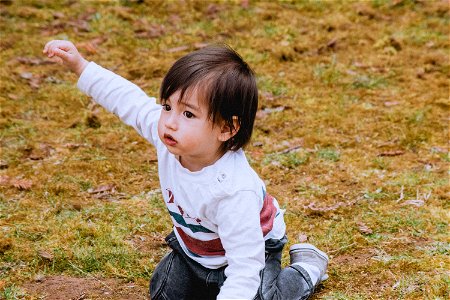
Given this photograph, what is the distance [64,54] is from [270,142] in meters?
2.48

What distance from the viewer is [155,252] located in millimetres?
3705

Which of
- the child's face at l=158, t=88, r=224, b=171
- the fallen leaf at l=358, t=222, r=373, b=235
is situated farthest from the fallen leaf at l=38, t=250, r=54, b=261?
the fallen leaf at l=358, t=222, r=373, b=235

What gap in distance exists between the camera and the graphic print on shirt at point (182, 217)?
288 cm

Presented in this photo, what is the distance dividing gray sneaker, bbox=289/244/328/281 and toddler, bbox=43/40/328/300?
0.01 meters

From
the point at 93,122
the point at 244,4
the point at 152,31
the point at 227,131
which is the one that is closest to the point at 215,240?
the point at 227,131

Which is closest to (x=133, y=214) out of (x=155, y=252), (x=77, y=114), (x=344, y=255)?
(x=155, y=252)

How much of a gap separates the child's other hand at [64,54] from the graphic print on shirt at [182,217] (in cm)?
79

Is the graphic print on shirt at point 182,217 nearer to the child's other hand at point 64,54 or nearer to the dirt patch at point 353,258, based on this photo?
the child's other hand at point 64,54

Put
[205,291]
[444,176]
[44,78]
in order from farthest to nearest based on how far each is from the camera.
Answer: [44,78]
[444,176]
[205,291]

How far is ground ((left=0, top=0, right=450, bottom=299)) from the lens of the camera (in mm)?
3484

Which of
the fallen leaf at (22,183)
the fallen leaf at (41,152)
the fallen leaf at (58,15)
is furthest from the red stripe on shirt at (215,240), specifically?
the fallen leaf at (58,15)

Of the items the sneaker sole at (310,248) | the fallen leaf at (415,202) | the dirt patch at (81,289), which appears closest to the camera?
the dirt patch at (81,289)

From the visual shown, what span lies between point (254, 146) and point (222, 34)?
8.67ft

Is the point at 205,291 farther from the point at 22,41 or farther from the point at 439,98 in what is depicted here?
the point at 22,41
